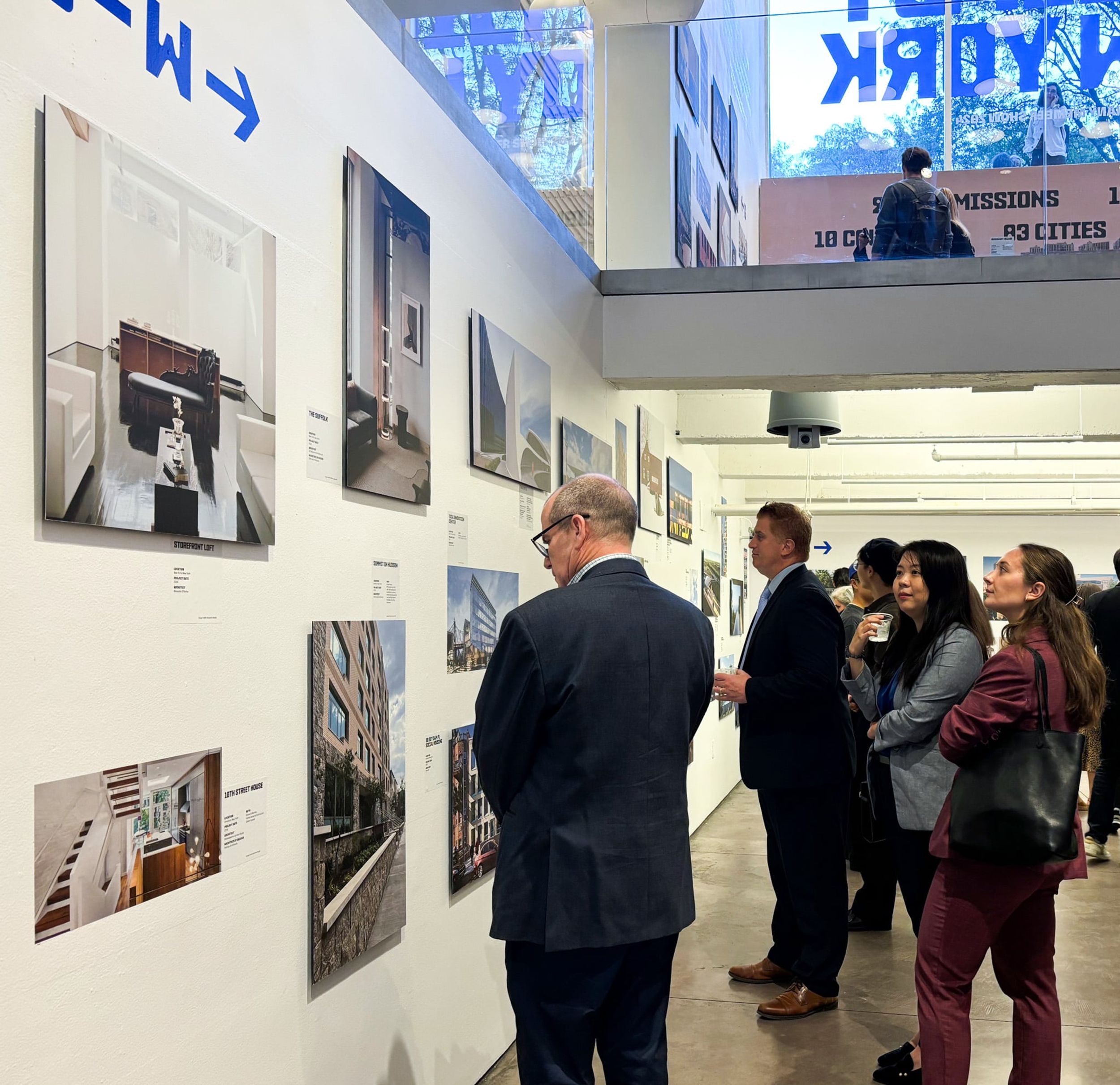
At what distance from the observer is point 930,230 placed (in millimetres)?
5086

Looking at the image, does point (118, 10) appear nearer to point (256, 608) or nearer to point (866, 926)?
point (256, 608)

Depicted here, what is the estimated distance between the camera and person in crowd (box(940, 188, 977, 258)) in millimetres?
4980

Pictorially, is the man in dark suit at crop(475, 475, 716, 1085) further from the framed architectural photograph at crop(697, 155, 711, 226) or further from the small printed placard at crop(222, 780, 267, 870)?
the framed architectural photograph at crop(697, 155, 711, 226)

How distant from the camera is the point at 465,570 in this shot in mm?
3309

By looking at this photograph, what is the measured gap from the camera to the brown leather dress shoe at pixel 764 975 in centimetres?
451

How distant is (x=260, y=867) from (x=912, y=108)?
4.66 meters

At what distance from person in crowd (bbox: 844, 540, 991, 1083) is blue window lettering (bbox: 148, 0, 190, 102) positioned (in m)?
2.21

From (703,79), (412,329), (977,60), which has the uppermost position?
(703,79)

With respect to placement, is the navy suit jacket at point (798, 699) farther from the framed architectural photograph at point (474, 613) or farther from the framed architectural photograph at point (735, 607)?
the framed architectural photograph at point (735, 607)

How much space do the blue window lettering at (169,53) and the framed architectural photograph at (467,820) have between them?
175 centimetres

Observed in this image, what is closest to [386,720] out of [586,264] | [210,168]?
[210,168]

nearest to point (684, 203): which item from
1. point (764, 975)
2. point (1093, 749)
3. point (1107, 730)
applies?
point (1107, 730)

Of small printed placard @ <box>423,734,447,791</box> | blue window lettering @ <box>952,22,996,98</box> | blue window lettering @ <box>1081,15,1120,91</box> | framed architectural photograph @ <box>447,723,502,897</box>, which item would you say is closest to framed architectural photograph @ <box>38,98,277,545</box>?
small printed placard @ <box>423,734,447,791</box>

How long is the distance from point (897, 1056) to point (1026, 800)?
4.18ft
